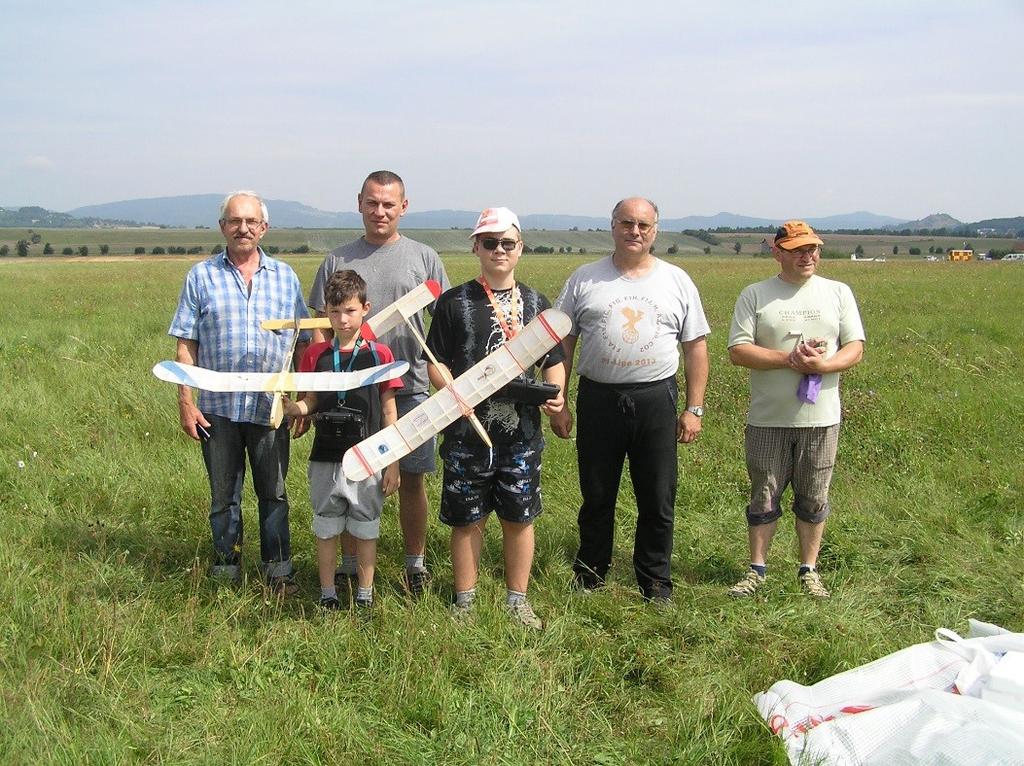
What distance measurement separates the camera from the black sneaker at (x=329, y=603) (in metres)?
4.02

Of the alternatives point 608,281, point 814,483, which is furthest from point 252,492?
point 814,483

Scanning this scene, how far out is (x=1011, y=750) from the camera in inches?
95.7

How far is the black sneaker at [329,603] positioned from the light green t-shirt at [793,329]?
94.3 inches

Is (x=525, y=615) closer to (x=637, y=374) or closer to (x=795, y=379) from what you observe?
(x=637, y=374)

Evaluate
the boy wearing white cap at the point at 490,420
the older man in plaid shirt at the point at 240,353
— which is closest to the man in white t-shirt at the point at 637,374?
the boy wearing white cap at the point at 490,420

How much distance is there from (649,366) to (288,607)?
218 centimetres

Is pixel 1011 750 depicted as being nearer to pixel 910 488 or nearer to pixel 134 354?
pixel 910 488

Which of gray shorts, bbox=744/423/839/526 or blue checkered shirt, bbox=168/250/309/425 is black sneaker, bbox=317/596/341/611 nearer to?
blue checkered shirt, bbox=168/250/309/425

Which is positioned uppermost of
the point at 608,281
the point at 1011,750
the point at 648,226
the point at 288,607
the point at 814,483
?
the point at 648,226

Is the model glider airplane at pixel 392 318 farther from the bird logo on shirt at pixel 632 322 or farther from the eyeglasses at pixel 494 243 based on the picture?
the bird logo on shirt at pixel 632 322

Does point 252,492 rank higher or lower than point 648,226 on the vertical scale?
lower

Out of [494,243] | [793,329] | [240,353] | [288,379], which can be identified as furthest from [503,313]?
[793,329]

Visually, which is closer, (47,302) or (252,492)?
(252,492)

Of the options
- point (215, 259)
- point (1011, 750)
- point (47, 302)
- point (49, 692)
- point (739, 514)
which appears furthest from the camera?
point (47, 302)
